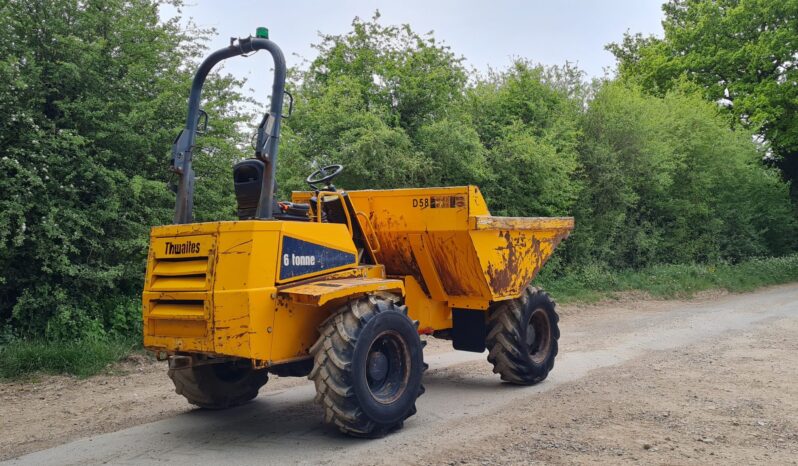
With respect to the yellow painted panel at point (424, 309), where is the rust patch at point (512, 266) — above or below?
above

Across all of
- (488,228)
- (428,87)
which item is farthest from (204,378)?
(428,87)

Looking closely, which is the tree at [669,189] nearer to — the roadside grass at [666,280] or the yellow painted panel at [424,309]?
the roadside grass at [666,280]

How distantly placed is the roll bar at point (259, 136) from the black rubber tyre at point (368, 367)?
1117 mm

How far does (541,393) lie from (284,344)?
10.4ft

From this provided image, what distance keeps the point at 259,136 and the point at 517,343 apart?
12.4 feet

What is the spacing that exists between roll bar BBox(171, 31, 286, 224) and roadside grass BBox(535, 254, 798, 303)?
11.8 m

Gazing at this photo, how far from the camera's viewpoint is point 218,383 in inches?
261

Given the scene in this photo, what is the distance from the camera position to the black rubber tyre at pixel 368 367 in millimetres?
5223

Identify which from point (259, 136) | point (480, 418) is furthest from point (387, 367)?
point (259, 136)

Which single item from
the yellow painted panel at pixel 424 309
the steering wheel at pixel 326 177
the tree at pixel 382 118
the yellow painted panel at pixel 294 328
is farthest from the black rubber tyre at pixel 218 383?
the tree at pixel 382 118

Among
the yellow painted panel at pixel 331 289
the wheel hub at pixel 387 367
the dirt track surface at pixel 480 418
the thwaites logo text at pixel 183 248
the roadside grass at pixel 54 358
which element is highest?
the thwaites logo text at pixel 183 248

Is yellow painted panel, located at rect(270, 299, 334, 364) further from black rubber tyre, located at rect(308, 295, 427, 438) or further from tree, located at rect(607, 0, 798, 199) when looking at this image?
tree, located at rect(607, 0, 798, 199)

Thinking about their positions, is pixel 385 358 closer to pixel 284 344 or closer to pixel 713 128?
pixel 284 344

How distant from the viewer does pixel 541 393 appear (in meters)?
7.25
